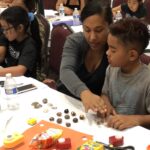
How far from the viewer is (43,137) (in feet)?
3.96

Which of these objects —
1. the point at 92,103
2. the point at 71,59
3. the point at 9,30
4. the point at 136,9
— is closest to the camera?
the point at 92,103

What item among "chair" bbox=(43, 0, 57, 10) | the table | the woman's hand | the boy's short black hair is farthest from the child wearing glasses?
"chair" bbox=(43, 0, 57, 10)

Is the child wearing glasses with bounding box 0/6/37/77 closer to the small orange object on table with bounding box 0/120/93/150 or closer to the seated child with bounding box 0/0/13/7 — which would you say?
the small orange object on table with bounding box 0/120/93/150

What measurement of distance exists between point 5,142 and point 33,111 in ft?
1.05

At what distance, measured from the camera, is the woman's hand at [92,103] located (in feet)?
4.65

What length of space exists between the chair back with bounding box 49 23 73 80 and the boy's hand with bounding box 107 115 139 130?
1.04 metres

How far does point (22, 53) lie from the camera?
7.29ft

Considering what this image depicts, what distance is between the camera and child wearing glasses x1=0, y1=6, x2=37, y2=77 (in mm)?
2207

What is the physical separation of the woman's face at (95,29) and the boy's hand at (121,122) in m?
0.48

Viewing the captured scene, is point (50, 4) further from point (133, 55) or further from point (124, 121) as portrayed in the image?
point (124, 121)

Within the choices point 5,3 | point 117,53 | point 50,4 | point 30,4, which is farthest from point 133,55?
point 50,4

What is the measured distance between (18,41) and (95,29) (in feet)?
2.67

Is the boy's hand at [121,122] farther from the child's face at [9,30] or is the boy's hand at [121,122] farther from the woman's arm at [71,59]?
the child's face at [9,30]

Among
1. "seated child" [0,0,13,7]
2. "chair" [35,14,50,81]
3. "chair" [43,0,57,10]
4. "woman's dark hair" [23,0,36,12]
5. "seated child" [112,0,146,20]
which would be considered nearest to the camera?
"chair" [35,14,50,81]
